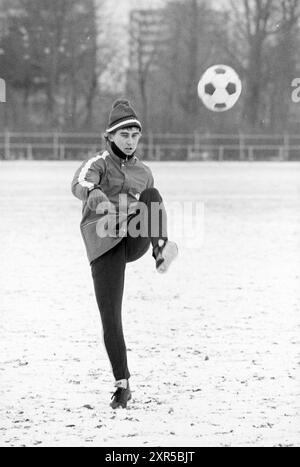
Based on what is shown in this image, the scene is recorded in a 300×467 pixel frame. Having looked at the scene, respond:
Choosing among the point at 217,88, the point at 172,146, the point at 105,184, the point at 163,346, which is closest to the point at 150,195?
the point at 105,184

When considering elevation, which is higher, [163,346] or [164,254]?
[164,254]

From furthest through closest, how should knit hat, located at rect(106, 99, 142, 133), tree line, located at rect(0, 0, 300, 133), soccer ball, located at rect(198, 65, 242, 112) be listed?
1. tree line, located at rect(0, 0, 300, 133)
2. soccer ball, located at rect(198, 65, 242, 112)
3. knit hat, located at rect(106, 99, 142, 133)

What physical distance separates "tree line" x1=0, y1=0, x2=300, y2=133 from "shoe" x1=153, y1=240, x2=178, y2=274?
4166cm

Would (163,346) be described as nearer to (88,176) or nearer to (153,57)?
(88,176)

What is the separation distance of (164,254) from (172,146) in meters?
38.7

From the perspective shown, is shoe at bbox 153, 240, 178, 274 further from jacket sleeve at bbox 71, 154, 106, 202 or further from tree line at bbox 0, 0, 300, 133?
tree line at bbox 0, 0, 300, 133

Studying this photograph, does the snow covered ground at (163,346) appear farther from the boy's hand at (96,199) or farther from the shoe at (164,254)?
the boy's hand at (96,199)

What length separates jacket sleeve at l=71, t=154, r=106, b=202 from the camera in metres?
5.10

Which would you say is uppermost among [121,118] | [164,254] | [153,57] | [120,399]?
[153,57]

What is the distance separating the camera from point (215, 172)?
109ft

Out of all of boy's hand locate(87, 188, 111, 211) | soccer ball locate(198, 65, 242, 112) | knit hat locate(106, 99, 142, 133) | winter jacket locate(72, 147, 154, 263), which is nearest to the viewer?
boy's hand locate(87, 188, 111, 211)

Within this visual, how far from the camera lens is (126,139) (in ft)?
17.3

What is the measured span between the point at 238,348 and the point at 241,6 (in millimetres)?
43960

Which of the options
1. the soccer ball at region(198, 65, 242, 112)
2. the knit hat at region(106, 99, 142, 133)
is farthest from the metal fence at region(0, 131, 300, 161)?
the knit hat at region(106, 99, 142, 133)
